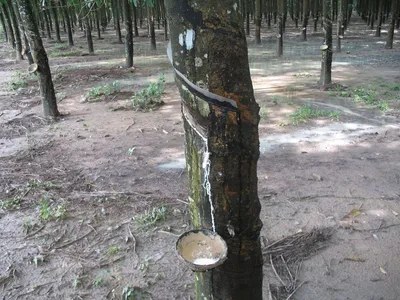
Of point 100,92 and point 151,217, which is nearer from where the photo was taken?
point 151,217

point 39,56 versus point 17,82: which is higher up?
point 39,56

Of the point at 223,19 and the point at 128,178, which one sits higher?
the point at 223,19

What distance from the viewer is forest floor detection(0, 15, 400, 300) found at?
9.78ft

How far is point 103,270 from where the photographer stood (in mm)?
3055

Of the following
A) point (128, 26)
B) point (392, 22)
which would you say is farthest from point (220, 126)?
point (392, 22)

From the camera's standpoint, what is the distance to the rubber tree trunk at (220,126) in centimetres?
139

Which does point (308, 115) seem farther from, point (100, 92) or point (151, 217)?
point (100, 92)

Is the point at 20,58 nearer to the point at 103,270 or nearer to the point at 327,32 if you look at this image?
the point at 327,32

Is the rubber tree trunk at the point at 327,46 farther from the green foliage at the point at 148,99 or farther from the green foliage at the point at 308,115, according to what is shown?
the green foliage at the point at 148,99

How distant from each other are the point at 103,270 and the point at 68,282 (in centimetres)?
28

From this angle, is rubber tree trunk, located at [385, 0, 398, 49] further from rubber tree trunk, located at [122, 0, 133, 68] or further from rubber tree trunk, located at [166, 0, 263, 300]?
rubber tree trunk, located at [166, 0, 263, 300]

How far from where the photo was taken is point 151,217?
145 inches

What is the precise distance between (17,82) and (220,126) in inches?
406

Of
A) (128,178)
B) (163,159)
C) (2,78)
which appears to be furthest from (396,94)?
(2,78)
